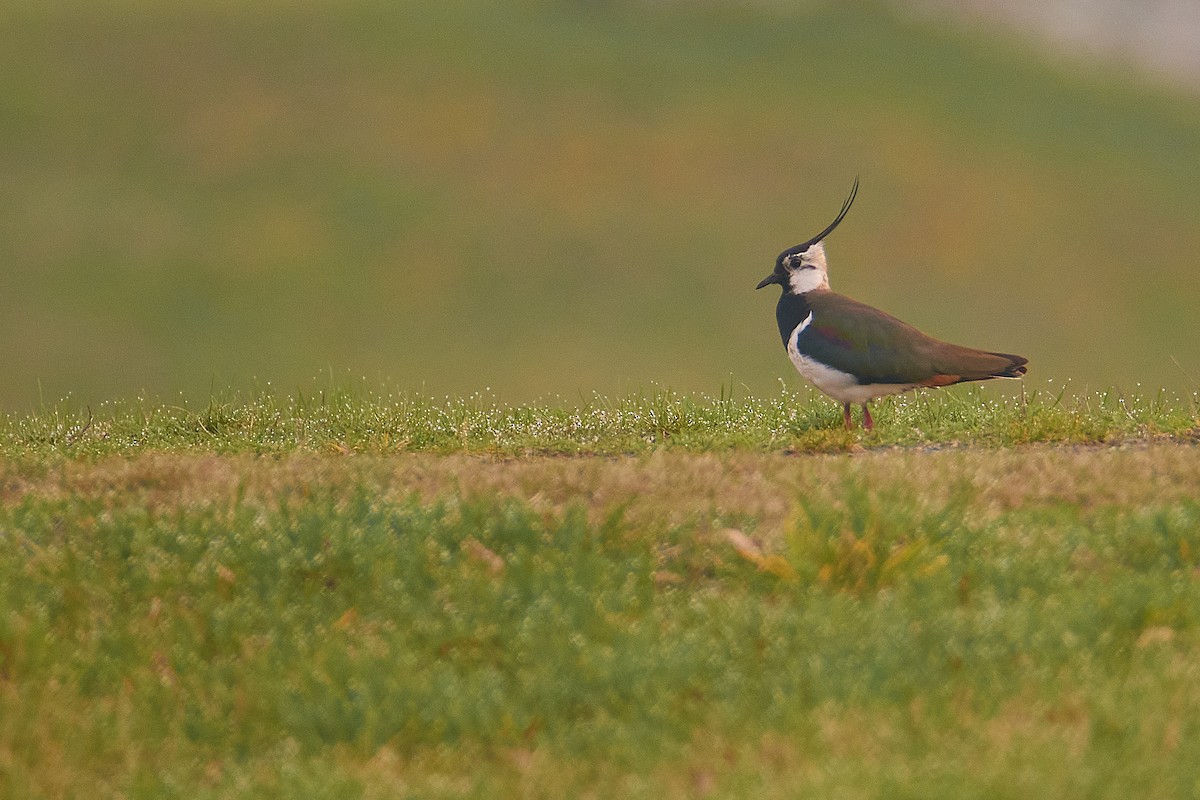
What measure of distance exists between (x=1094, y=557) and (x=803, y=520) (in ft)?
4.99

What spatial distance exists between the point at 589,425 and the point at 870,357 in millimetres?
2541

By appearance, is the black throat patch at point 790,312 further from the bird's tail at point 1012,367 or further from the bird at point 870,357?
the bird's tail at point 1012,367

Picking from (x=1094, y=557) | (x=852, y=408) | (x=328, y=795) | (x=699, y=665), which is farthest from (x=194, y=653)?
(x=852, y=408)

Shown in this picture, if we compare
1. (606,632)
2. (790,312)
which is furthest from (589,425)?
(606,632)

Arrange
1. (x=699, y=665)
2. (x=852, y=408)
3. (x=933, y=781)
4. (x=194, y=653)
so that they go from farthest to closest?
(x=852, y=408), (x=194, y=653), (x=699, y=665), (x=933, y=781)

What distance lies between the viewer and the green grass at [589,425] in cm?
1047

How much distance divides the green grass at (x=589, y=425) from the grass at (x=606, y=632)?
1738 mm

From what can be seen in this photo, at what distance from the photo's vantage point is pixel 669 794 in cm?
515

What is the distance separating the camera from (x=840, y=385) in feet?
34.2

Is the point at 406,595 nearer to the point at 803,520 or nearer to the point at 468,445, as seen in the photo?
the point at 803,520

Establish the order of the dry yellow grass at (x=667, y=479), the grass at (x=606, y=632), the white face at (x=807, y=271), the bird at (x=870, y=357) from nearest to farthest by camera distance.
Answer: the grass at (x=606, y=632) → the dry yellow grass at (x=667, y=479) → the bird at (x=870, y=357) → the white face at (x=807, y=271)

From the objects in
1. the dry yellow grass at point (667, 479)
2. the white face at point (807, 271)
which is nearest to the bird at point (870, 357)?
the white face at point (807, 271)

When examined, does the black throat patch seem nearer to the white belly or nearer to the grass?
the white belly

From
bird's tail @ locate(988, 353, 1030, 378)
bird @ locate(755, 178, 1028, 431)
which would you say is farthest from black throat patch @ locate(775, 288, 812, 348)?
bird's tail @ locate(988, 353, 1030, 378)
